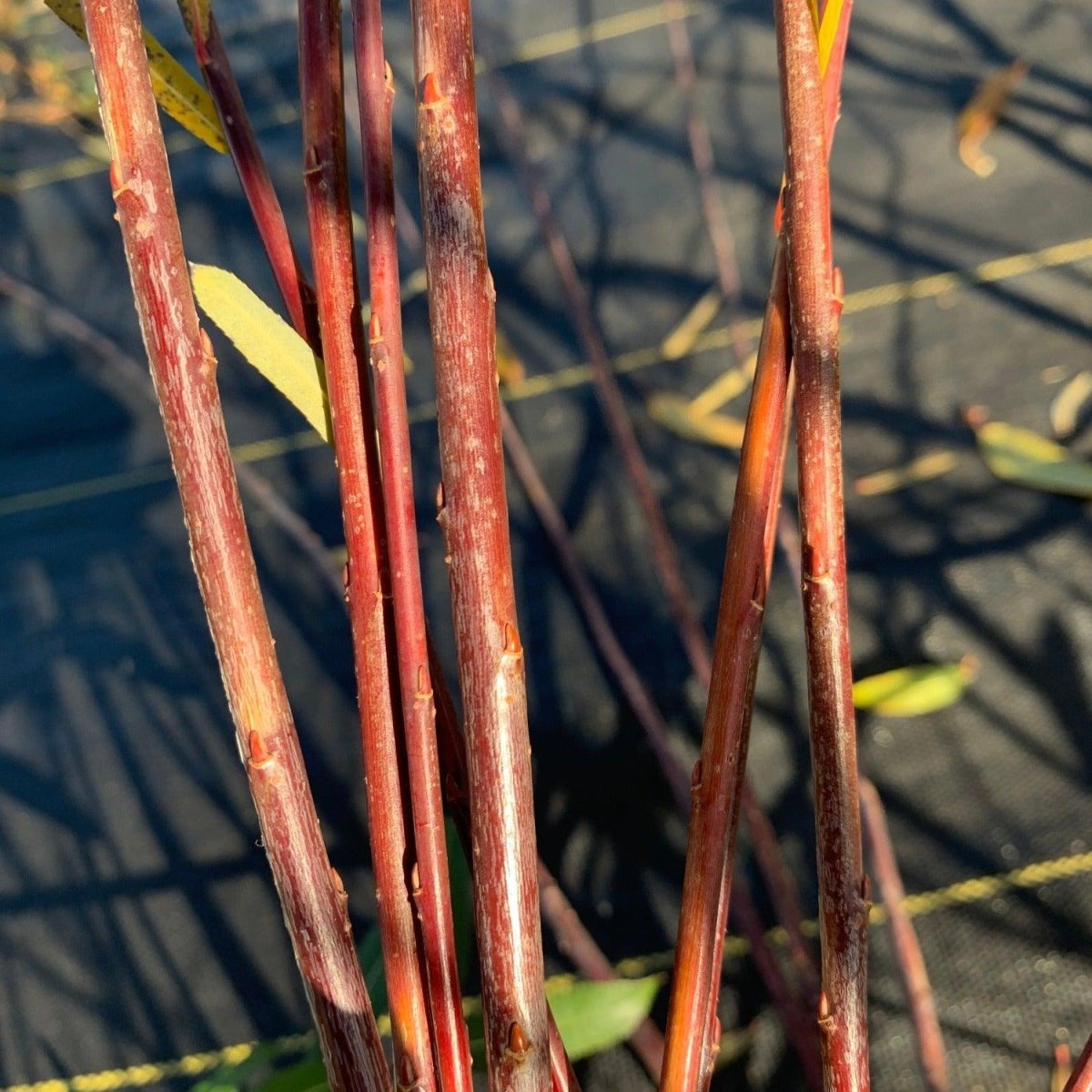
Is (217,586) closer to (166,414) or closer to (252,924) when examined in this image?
(166,414)

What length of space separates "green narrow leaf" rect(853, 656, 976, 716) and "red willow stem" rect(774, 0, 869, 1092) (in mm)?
641

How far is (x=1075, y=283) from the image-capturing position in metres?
1.11

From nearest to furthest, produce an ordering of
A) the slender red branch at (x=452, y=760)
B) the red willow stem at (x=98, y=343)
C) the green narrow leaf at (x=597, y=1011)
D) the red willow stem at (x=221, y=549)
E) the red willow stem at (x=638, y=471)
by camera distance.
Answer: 1. the red willow stem at (x=221, y=549)
2. the slender red branch at (x=452, y=760)
3. the green narrow leaf at (x=597, y=1011)
4. the red willow stem at (x=638, y=471)
5. the red willow stem at (x=98, y=343)

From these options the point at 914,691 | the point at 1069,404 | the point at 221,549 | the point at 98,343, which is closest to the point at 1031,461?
the point at 1069,404

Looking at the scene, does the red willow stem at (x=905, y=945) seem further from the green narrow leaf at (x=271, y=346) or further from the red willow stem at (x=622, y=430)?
the green narrow leaf at (x=271, y=346)

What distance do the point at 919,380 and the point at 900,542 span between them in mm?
208

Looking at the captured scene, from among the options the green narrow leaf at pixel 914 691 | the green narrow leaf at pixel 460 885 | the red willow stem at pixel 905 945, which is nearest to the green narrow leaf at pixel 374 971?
the green narrow leaf at pixel 460 885

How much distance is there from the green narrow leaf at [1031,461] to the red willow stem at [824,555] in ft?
2.68

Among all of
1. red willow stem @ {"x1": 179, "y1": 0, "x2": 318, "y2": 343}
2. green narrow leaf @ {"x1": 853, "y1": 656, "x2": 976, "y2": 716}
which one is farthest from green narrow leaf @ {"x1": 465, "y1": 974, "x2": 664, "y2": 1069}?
green narrow leaf @ {"x1": 853, "y1": 656, "x2": 976, "y2": 716}

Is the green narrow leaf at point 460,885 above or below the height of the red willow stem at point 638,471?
below

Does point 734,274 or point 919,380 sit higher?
point 734,274

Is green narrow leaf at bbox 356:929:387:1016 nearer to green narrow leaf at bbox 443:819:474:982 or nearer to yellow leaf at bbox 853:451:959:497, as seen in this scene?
green narrow leaf at bbox 443:819:474:982

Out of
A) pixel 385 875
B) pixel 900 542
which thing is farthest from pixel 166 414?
pixel 900 542

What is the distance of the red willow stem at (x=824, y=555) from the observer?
0.79 feet
